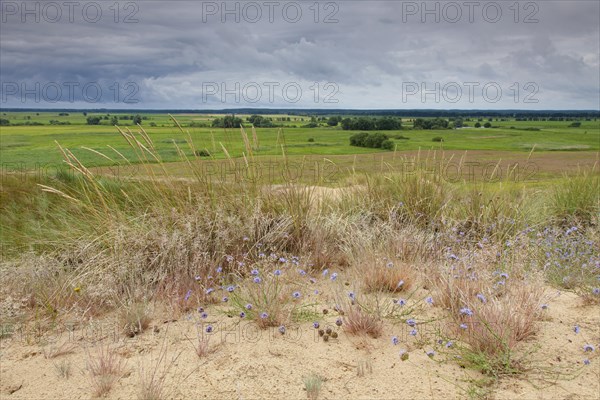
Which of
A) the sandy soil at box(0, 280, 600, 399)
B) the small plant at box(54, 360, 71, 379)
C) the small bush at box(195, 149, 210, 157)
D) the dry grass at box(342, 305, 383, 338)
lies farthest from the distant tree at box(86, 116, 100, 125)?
the dry grass at box(342, 305, 383, 338)

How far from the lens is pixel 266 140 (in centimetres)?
840

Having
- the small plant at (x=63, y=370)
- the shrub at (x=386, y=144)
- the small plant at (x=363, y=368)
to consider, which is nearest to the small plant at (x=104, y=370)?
the small plant at (x=63, y=370)

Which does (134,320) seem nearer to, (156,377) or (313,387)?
(156,377)

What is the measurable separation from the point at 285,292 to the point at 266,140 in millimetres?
4394

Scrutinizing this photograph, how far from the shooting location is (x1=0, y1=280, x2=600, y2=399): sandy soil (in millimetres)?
3246

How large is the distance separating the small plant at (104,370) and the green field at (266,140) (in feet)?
9.87

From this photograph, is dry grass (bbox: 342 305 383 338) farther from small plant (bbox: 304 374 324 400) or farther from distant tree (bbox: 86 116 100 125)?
distant tree (bbox: 86 116 100 125)

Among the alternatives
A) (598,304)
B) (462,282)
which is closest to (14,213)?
(462,282)

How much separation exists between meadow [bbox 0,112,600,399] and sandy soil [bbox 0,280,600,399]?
Result: 0.01 metres

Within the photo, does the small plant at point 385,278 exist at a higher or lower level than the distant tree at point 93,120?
lower

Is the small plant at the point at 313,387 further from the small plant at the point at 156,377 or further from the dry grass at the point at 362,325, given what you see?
the small plant at the point at 156,377

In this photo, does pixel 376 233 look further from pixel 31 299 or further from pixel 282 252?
pixel 31 299

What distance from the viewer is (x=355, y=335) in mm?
3832

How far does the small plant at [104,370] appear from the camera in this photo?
3.31 m
